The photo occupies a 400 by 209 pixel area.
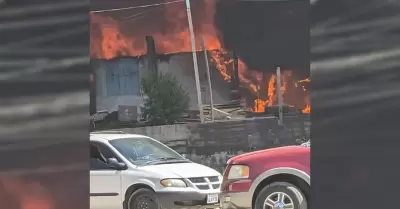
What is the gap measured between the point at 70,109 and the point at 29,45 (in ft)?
2.21

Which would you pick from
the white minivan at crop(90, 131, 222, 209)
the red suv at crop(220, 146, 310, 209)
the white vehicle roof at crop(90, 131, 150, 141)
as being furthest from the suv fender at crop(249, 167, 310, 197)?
the white vehicle roof at crop(90, 131, 150, 141)

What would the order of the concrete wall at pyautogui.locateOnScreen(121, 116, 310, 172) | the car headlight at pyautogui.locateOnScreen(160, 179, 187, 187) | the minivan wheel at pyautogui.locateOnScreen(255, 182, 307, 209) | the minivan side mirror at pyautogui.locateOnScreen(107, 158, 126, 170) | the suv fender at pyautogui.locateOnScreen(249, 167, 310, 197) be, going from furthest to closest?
the minivan side mirror at pyautogui.locateOnScreen(107, 158, 126, 170)
the car headlight at pyautogui.locateOnScreen(160, 179, 187, 187)
the concrete wall at pyautogui.locateOnScreen(121, 116, 310, 172)
the suv fender at pyautogui.locateOnScreen(249, 167, 310, 197)
the minivan wheel at pyautogui.locateOnScreen(255, 182, 307, 209)

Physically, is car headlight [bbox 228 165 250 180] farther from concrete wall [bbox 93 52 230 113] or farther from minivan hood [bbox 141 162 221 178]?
concrete wall [bbox 93 52 230 113]

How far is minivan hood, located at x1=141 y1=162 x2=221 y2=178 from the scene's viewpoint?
4.79 m

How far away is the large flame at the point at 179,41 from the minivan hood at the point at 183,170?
721 millimetres

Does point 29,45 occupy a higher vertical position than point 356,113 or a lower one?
higher

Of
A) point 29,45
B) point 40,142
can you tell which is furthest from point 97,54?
point 40,142

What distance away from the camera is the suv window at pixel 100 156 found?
4.88 meters

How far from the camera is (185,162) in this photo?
4824 mm

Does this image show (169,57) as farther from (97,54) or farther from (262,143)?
(262,143)

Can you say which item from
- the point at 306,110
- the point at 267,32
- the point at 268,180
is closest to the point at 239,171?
the point at 268,180

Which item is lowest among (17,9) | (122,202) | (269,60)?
(122,202)

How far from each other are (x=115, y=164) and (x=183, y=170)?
0.65 m

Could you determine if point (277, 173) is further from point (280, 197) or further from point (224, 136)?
point (224, 136)
